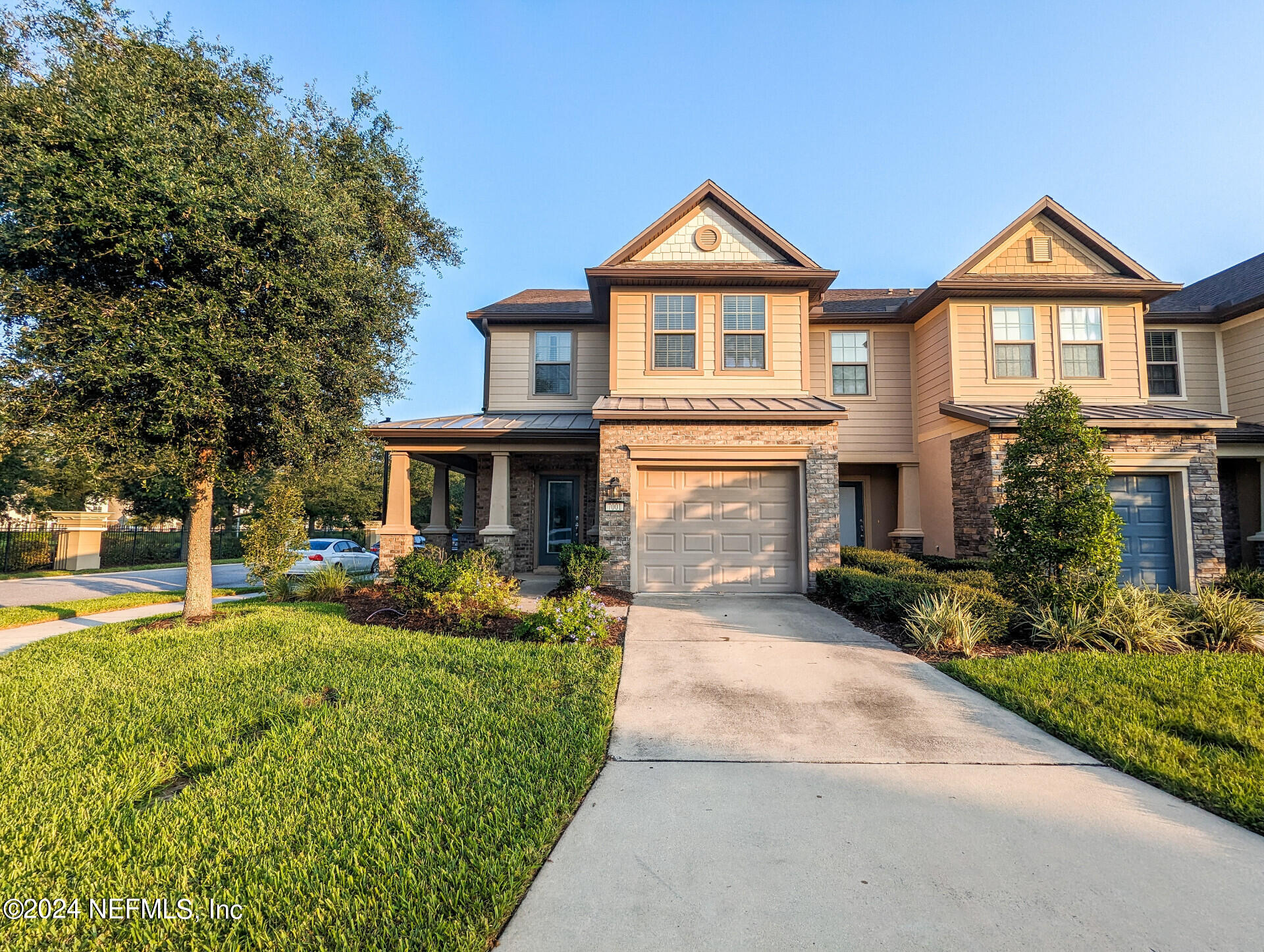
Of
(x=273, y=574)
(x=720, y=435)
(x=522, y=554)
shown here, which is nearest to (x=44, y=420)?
(x=273, y=574)

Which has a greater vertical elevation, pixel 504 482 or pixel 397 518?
pixel 504 482

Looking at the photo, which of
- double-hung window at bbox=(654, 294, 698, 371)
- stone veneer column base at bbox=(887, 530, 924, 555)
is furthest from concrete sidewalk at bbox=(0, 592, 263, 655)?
stone veneer column base at bbox=(887, 530, 924, 555)

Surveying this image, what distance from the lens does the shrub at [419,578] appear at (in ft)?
26.3

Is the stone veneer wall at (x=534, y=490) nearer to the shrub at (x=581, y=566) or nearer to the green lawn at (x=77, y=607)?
the shrub at (x=581, y=566)

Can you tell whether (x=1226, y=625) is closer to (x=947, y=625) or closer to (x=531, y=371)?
(x=947, y=625)

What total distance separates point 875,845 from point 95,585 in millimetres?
18643

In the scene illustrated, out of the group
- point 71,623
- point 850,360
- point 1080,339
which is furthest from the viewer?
point 850,360

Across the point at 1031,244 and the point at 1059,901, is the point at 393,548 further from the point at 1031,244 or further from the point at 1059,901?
the point at 1031,244

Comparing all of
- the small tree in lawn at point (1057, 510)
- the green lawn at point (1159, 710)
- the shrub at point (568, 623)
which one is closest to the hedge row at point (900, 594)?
the small tree in lawn at point (1057, 510)

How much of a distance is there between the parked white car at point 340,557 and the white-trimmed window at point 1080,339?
57.9 feet

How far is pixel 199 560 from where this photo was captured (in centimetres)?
803

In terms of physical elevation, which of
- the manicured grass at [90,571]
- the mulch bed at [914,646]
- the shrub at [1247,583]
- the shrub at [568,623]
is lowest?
the manicured grass at [90,571]

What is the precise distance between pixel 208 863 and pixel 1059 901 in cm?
382

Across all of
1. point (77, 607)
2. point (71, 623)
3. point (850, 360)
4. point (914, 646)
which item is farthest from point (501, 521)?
point (850, 360)
